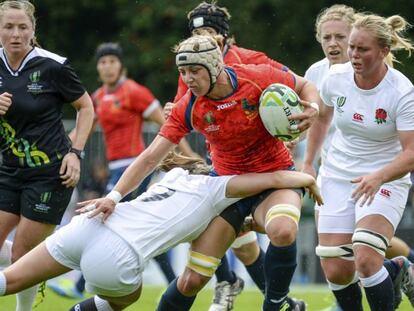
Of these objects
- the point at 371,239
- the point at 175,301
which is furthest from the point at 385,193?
the point at 175,301

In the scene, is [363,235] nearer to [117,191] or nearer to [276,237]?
[276,237]

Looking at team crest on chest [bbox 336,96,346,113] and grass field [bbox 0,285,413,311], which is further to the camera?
grass field [bbox 0,285,413,311]

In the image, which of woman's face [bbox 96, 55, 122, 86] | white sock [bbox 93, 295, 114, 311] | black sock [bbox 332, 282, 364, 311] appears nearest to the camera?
white sock [bbox 93, 295, 114, 311]

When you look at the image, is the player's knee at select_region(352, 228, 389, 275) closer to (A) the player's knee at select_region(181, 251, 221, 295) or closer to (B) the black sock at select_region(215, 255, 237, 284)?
(A) the player's knee at select_region(181, 251, 221, 295)

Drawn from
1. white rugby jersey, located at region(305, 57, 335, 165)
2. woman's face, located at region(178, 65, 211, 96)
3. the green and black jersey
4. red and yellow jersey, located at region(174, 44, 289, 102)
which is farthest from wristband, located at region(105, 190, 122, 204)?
white rugby jersey, located at region(305, 57, 335, 165)

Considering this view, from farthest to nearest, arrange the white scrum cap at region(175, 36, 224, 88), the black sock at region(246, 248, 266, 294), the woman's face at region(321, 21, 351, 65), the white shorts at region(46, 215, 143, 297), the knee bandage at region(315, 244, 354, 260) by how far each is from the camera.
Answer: the black sock at region(246, 248, 266, 294), the woman's face at region(321, 21, 351, 65), the knee bandage at region(315, 244, 354, 260), the white scrum cap at region(175, 36, 224, 88), the white shorts at region(46, 215, 143, 297)

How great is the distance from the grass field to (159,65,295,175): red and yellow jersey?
2428 mm

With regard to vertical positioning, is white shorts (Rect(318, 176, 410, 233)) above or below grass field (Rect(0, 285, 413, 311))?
above

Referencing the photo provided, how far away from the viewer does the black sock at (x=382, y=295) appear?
22.4 ft

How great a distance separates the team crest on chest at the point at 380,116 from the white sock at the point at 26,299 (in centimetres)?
247

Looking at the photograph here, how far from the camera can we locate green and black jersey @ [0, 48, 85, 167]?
7.41 meters

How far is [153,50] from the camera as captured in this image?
21.0 m

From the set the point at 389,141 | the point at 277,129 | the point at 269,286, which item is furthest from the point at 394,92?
the point at 269,286

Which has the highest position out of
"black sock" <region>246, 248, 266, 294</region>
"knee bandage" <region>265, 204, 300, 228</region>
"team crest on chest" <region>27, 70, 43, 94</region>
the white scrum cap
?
the white scrum cap
